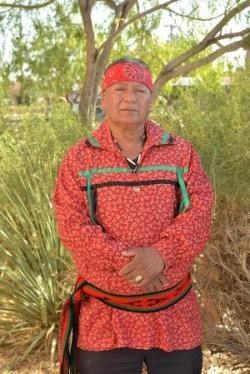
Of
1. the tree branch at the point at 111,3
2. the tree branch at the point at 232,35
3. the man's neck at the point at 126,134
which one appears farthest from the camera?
the tree branch at the point at 111,3

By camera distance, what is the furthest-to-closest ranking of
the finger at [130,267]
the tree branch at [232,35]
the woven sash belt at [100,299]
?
1. the tree branch at [232,35]
2. the woven sash belt at [100,299]
3. the finger at [130,267]

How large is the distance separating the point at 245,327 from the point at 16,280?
1949 mm

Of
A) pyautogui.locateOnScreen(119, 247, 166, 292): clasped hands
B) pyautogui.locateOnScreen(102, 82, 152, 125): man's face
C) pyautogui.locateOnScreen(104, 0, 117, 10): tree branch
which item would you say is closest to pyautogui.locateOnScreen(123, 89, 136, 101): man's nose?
pyautogui.locateOnScreen(102, 82, 152, 125): man's face

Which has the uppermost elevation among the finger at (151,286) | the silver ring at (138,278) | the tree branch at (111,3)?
the tree branch at (111,3)

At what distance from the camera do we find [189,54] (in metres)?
8.81

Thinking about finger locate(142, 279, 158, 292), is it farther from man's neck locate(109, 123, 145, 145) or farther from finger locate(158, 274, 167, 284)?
man's neck locate(109, 123, 145, 145)

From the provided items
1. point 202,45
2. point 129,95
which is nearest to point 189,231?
point 129,95

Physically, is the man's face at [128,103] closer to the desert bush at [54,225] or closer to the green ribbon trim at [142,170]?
the green ribbon trim at [142,170]

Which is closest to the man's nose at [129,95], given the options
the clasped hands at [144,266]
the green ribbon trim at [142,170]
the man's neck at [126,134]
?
the man's neck at [126,134]

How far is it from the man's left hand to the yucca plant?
7.96 feet

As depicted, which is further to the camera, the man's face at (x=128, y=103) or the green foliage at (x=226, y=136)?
the green foliage at (x=226, y=136)

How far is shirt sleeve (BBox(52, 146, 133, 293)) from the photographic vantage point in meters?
2.18

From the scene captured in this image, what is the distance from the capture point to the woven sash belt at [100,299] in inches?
89.3

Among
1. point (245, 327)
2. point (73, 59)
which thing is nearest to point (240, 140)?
point (245, 327)
